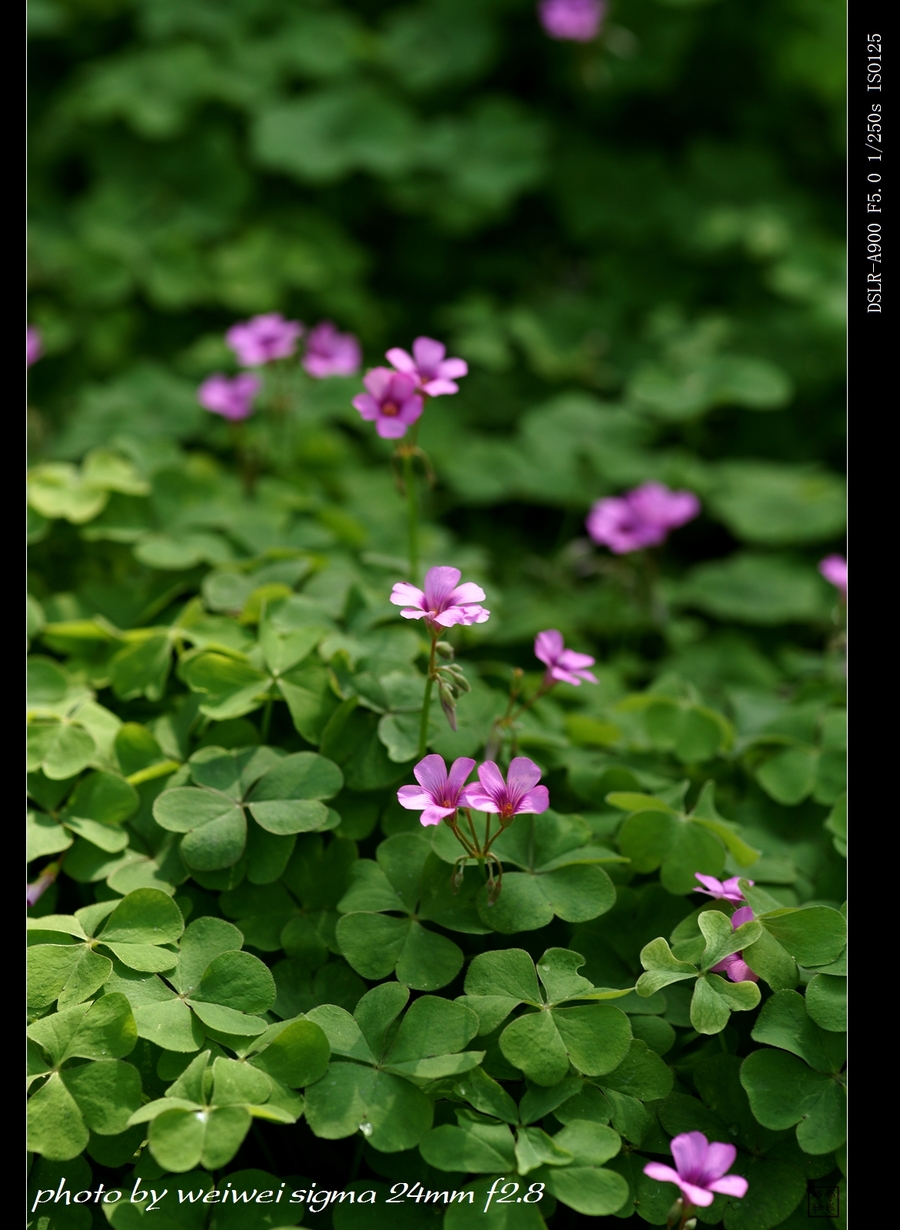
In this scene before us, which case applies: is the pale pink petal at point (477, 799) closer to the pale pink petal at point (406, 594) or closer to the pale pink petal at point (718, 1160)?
the pale pink petal at point (406, 594)

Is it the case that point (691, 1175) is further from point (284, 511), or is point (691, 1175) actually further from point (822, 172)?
point (822, 172)

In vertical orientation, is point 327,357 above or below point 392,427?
below

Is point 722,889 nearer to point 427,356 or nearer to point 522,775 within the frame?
point 522,775

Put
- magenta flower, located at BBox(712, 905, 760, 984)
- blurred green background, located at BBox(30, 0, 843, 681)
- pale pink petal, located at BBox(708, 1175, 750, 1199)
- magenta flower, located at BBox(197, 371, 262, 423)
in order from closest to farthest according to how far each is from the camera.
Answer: pale pink petal, located at BBox(708, 1175, 750, 1199) → magenta flower, located at BBox(712, 905, 760, 984) → magenta flower, located at BBox(197, 371, 262, 423) → blurred green background, located at BBox(30, 0, 843, 681)

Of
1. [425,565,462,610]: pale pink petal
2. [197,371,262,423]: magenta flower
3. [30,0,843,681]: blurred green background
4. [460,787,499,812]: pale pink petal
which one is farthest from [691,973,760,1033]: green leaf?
[197,371,262,423]: magenta flower

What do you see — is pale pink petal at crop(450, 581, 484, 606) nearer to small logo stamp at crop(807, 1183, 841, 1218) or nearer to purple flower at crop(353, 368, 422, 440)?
purple flower at crop(353, 368, 422, 440)

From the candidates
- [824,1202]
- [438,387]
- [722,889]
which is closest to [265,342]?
[438,387]

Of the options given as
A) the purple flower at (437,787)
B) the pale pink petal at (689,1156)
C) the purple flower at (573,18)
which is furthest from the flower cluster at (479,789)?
the purple flower at (573,18)
